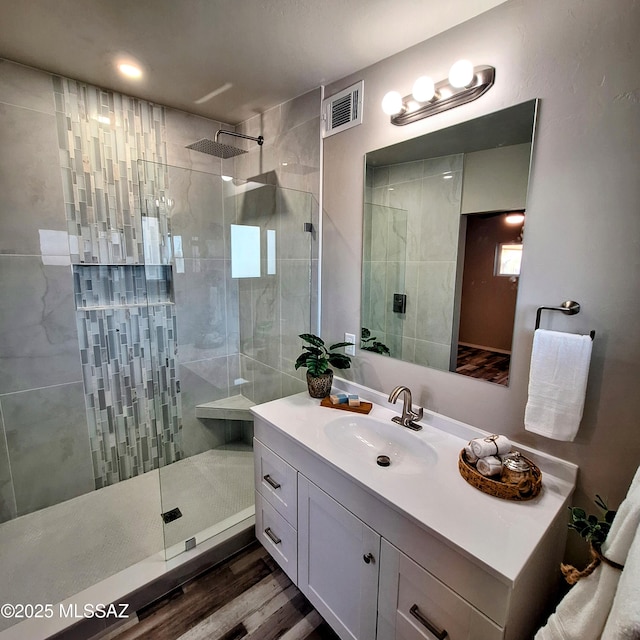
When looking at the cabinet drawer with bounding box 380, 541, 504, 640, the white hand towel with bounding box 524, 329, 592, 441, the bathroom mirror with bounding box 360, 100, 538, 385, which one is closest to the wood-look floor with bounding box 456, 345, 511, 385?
the bathroom mirror with bounding box 360, 100, 538, 385

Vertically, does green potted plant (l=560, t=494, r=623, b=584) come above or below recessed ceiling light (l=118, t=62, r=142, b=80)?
below

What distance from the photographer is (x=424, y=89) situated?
4.33 feet

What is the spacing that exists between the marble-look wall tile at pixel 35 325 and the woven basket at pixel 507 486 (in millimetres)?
2184

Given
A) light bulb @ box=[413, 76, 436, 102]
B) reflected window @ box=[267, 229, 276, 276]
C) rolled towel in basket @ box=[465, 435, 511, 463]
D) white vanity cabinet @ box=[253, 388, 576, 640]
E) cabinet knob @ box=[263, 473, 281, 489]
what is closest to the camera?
white vanity cabinet @ box=[253, 388, 576, 640]

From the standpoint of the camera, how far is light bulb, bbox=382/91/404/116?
1.42 meters

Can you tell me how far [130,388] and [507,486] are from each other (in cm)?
221

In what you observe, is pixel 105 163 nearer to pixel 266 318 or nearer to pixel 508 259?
pixel 266 318

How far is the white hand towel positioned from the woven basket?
0.48ft

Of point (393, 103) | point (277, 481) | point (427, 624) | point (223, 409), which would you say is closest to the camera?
point (427, 624)

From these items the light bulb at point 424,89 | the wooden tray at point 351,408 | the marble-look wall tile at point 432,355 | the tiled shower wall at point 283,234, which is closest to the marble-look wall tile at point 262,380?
the tiled shower wall at point 283,234

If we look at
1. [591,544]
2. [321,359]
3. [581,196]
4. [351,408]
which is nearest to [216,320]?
[321,359]

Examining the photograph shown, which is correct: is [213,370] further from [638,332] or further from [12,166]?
[638,332]

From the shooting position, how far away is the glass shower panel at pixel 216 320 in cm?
210

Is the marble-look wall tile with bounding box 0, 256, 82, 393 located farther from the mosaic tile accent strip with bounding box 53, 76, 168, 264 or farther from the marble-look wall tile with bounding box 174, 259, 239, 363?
the marble-look wall tile with bounding box 174, 259, 239, 363
